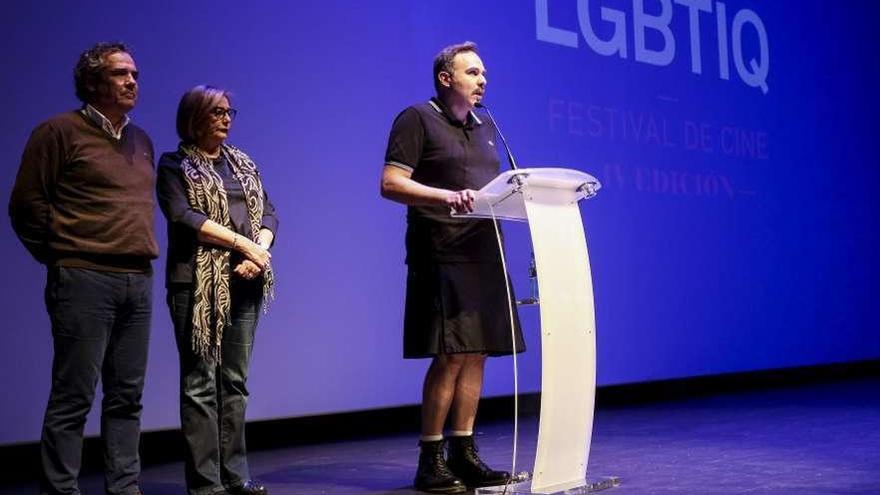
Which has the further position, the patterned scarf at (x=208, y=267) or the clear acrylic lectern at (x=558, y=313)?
the patterned scarf at (x=208, y=267)

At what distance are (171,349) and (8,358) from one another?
65cm

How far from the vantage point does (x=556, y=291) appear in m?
2.79

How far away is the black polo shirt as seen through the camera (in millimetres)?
3229

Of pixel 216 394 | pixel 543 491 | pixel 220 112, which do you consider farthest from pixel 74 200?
pixel 543 491

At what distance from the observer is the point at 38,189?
281 centimetres

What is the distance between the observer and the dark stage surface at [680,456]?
3240mm

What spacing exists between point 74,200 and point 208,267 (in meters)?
0.41

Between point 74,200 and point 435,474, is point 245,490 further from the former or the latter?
point 74,200

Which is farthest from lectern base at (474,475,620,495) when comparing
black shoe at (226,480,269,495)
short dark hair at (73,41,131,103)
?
short dark hair at (73,41,131,103)

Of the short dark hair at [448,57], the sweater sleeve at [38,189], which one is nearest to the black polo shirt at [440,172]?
the short dark hair at [448,57]

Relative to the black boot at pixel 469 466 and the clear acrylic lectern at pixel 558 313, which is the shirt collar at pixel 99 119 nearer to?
the clear acrylic lectern at pixel 558 313

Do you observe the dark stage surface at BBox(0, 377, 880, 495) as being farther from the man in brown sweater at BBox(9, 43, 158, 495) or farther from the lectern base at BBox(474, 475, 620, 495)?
the man in brown sweater at BBox(9, 43, 158, 495)

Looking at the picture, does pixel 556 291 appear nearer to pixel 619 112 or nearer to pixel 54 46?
pixel 54 46

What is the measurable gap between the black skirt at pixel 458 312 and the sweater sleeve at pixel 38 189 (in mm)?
1077
